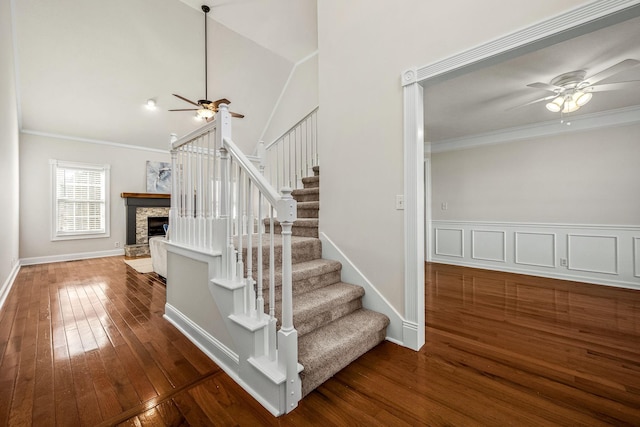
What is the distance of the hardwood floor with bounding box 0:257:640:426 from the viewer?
1.38 meters

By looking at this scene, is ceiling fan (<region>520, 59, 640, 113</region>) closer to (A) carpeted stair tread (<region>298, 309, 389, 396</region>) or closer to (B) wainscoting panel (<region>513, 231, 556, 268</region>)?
(B) wainscoting panel (<region>513, 231, 556, 268</region>)

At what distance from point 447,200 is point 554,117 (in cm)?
202

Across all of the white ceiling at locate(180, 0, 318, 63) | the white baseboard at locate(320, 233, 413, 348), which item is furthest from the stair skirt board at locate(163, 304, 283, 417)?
the white ceiling at locate(180, 0, 318, 63)

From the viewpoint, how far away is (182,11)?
4.28 meters

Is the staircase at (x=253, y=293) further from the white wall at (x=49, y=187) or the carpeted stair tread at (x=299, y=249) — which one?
the white wall at (x=49, y=187)

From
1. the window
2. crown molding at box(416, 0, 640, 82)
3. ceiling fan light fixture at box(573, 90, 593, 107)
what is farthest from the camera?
the window

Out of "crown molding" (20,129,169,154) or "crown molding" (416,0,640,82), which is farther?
"crown molding" (20,129,169,154)

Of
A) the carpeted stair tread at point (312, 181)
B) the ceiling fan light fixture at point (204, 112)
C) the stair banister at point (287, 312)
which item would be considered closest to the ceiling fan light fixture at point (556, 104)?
the carpeted stair tread at point (312, 181)

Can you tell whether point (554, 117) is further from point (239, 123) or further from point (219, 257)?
point (239, 123)

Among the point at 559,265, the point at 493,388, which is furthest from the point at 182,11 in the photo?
the point at 559,265

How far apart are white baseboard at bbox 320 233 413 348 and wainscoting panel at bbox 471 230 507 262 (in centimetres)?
354

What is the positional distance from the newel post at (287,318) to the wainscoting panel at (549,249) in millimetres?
4587

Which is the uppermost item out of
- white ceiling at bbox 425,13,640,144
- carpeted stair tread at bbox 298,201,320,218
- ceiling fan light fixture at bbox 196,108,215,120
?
ceiling fan light fixture at bbox 196,108,215,120

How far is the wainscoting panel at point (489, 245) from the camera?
4.59 meters
